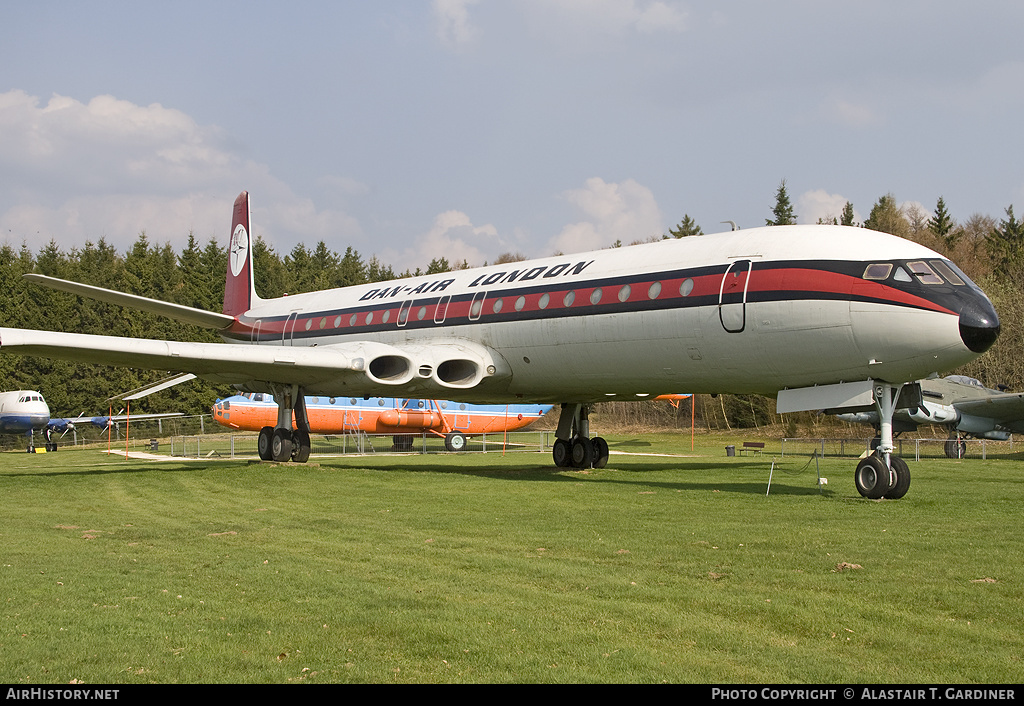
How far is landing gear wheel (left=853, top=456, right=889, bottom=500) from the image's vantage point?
36.6ft

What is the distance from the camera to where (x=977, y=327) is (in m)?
10.8

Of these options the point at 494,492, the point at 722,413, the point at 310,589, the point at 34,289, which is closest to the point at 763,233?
the point at 494,492

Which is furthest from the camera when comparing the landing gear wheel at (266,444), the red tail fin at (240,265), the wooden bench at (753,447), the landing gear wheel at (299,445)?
the wooden bench at (753,447)

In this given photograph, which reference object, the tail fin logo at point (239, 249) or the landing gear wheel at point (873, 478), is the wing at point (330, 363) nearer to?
the landing gear wheel at point (873, 478)

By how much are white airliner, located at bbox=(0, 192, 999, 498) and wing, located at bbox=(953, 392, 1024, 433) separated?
1484cm

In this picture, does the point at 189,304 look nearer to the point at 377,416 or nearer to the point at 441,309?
the point at 377,416

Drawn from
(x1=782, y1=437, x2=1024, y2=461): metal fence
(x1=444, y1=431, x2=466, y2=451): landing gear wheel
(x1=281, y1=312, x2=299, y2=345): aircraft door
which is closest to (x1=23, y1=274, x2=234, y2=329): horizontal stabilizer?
(x1=281, y1=312, x2=299, y2=345): aircraft door

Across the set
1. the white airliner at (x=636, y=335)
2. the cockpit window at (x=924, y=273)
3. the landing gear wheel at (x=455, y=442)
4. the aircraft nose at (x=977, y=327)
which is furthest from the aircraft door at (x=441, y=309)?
the landing gear wheel at (x=455, y=442)

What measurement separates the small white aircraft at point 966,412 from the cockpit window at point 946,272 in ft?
52.1

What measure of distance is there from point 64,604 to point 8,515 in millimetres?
5624

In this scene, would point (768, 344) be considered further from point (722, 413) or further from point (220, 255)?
point (220, 255)

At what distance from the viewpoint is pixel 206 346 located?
15750mm

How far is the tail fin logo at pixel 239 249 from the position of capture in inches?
955

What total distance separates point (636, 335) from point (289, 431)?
818 centimetres
